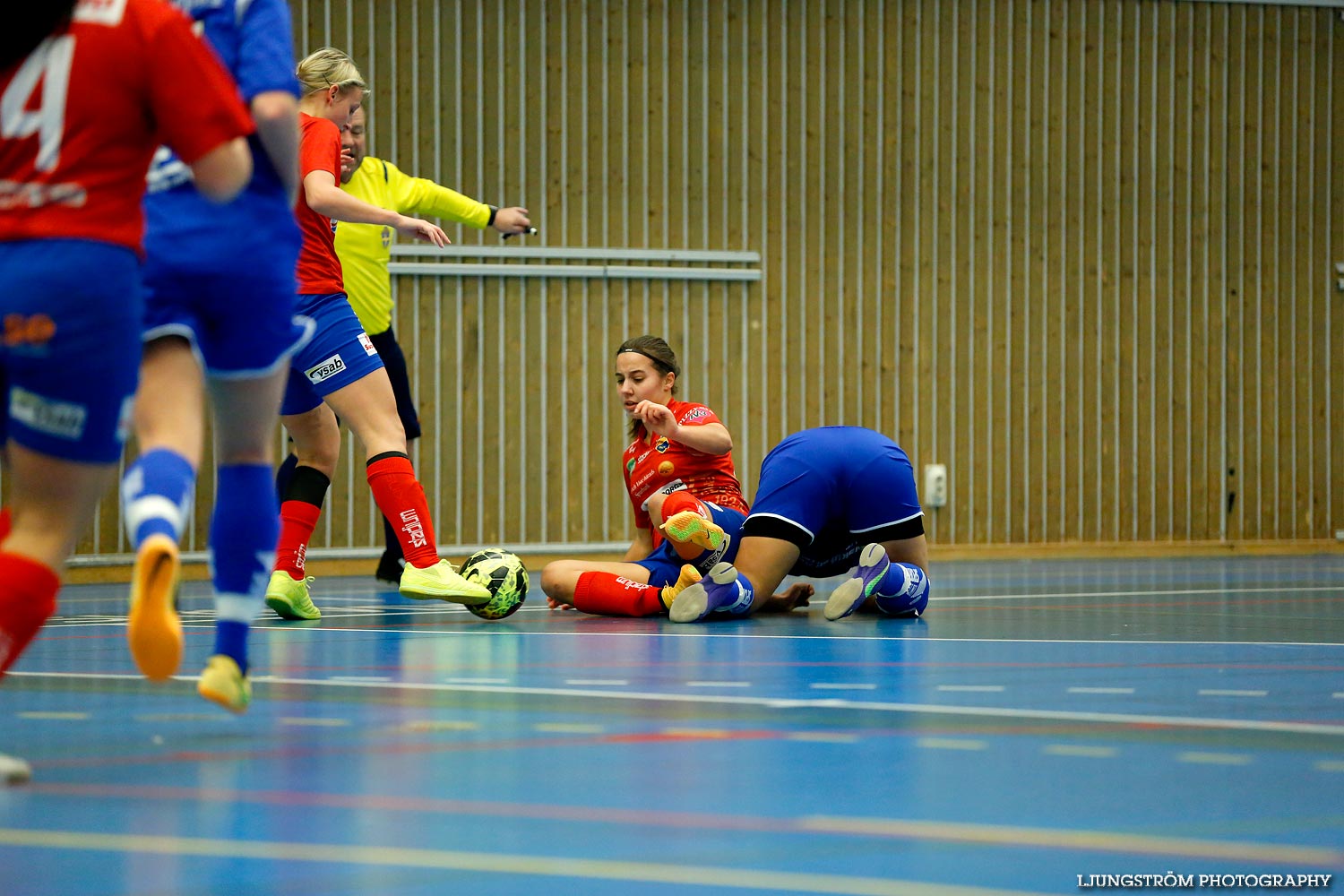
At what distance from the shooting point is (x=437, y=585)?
4.57 m

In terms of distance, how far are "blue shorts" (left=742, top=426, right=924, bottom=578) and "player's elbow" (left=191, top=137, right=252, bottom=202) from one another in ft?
9.23

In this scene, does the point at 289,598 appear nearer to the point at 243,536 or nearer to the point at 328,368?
the point at 328,368

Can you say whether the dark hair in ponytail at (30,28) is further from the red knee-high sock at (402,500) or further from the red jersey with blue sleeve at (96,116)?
the red knee-high sock at (402,500)

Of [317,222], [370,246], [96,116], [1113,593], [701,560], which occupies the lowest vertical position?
[1113,593]

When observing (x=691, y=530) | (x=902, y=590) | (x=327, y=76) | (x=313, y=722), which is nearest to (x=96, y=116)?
(x=313, y=722)

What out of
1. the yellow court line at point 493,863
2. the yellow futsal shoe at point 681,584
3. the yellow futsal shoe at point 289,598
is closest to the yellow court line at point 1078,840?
the yellow court line at point 493,863

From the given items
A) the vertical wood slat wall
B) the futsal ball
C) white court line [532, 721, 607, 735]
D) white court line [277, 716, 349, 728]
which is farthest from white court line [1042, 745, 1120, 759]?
the vertical wood slat wall

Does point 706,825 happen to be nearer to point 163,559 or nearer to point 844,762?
point 844,762

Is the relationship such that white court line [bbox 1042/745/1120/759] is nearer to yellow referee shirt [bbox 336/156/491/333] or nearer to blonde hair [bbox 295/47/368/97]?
blonde hair [bbox 295/47/368/97]

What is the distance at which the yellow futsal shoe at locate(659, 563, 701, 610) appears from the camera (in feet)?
15.8

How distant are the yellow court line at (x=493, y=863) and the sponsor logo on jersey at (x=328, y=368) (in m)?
3.00

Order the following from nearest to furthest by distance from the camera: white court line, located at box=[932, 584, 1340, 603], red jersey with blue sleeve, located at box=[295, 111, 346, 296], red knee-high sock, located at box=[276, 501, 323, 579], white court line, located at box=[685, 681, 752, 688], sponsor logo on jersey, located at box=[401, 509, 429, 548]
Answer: white court line, located at box=[685, 681, 752, 688] < red jersey with blue sleeve, located at box=[295, 111, 346, 296] < sponsor logo on jersey, located at box=[401, 509, 429, 548] < red knee-high sock, located at box=[276, 501, 323, 579] < white court line, located at box=[932, 584, 1340, 603]

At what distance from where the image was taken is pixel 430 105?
30.0 ft

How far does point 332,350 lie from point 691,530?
44.8 inches
